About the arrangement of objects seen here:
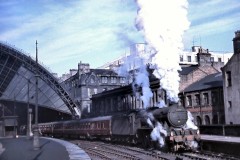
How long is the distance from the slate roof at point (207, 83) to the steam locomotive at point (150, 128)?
1435cm

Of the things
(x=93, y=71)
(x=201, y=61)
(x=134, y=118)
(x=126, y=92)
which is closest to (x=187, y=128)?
(x=134, y=118)

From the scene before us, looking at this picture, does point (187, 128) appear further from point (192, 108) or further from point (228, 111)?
point (192, 108)

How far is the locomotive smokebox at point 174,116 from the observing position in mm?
24734

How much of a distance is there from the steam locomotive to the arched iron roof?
2900 centimetres

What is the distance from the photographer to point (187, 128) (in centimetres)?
2547

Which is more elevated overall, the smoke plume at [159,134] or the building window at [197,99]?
the building window at [197,99]

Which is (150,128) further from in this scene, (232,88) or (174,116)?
(232,88)

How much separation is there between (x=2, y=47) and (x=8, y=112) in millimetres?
19798

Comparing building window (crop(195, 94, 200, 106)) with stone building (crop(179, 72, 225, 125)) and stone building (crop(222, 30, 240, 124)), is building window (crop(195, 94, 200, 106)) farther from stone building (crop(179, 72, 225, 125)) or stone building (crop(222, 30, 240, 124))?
stone building (crop(222, 30, 240, 124))

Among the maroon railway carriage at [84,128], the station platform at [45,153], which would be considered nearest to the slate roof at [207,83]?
the maroon railway carriage at [84,128]

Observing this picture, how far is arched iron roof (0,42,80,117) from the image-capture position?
68750 mm

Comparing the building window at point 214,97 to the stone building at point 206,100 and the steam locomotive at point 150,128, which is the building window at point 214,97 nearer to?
the stone building at point 206,100

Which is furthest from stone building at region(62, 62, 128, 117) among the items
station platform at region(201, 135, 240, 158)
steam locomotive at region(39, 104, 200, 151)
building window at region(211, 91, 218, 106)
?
station platform at region(201, 135, 240, 158)

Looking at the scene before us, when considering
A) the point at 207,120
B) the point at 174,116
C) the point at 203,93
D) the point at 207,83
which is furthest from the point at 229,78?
the point at 174,116
